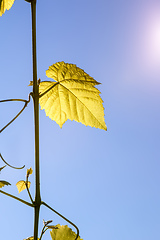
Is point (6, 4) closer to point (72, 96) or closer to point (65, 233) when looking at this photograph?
point (72, 96)

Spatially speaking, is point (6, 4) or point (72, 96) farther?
point (72, 96)

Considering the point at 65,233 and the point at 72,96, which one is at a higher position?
the point at 72,96

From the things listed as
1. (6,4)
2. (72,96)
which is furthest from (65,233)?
(6,4)

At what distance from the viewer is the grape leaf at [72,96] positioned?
2.38 ft

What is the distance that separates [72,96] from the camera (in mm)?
769

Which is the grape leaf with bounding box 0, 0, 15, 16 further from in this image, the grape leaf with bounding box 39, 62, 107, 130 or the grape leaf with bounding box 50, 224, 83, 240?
the grape leaf with bounding box 50, 224, 83, 240

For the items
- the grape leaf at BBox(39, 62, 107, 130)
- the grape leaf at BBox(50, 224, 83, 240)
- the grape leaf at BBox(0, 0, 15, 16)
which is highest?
the grape leaf at BBox(0, 0, 15, 16)

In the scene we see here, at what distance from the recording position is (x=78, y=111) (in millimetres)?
764

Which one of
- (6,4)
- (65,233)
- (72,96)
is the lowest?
(65,233)

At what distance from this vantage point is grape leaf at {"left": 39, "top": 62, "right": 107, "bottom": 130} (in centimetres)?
72

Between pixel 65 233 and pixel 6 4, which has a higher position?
pixel 6 4

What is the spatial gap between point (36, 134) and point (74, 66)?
0.97 feet

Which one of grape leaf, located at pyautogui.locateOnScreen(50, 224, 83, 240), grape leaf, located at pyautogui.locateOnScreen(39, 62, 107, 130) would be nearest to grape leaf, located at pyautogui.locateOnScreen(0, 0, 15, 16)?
grape leaf, located at pyautogui.locateOnScreen(39, 62, 107, 130)

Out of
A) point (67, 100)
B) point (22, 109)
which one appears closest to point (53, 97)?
point (67, 100)
